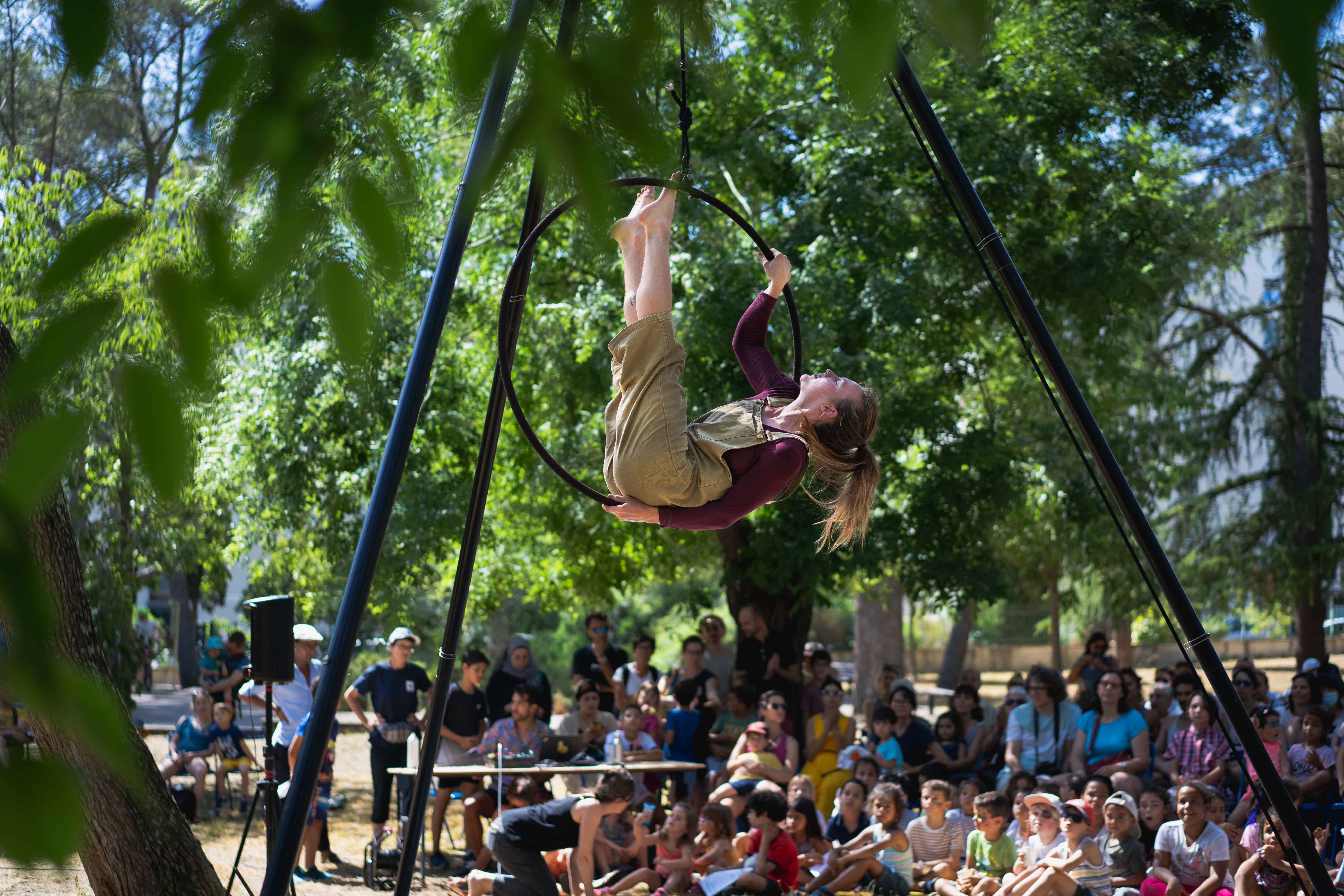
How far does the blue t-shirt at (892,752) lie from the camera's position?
7.80m

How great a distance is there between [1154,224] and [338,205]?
29.9 ft

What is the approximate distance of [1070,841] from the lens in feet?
19.4

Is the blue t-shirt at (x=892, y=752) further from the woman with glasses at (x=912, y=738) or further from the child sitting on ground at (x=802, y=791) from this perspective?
the child sitting on ground at (x=802, y=791)

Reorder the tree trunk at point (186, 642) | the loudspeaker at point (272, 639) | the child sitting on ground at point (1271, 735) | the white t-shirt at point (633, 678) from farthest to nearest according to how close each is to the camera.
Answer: the tree trunk at point (186, 642) → the white t-shirt at point (633, 678) → the child sitting on ground at point (1271, 735) → the loudspeaker at point (272, 639)

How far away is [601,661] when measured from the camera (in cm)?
898

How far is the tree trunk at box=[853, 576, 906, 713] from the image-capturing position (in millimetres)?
15266

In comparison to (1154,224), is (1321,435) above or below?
below

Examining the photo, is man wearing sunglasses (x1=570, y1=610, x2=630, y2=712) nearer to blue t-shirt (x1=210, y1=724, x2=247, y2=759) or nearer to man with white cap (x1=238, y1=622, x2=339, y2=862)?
A: man with white cap (x1=238, y1=622, x2=339, y2=862)

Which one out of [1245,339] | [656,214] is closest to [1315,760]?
[656,214]

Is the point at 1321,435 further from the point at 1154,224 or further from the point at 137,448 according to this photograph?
the point at 137,448

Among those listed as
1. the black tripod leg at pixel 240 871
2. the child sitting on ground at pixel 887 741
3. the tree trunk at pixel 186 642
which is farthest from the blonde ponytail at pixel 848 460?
the tree trunk at pixel 186 642

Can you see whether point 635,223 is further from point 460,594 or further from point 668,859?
point 668,859

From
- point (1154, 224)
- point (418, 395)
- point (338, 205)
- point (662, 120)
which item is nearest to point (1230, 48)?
point (1154, 224)

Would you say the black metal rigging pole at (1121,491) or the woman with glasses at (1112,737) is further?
the woman with glasses at (1112,737)
